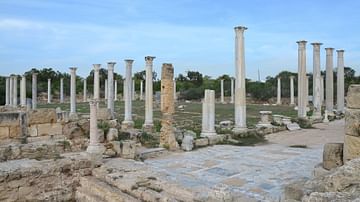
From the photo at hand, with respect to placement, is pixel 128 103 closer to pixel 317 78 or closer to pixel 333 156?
pixel 317 78

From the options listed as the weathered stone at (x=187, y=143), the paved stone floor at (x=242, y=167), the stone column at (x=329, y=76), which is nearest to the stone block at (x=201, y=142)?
the paved stone floor at (x=242, y=167)

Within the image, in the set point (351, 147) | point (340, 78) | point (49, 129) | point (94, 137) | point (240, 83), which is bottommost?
point (94, 137)

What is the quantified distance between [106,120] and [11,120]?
5594 millimetres

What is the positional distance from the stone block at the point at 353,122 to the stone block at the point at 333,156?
486mm

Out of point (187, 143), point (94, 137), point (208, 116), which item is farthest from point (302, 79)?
point (94, 137)

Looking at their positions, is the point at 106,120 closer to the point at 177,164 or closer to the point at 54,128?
the point at 54,128

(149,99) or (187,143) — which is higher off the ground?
(149,99)

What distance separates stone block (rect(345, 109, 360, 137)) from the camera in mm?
5223

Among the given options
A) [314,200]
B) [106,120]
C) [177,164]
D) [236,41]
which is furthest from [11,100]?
[314,200]

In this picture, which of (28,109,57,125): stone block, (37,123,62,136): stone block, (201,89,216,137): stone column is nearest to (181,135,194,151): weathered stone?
(201,89,216,137): stone column

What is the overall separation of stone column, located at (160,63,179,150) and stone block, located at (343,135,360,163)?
7631 millimetres

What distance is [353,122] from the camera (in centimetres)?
528

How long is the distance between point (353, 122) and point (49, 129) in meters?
8.51

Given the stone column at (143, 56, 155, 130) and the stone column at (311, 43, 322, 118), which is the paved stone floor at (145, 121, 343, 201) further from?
the stone column at (311, 43, 322, 118)
